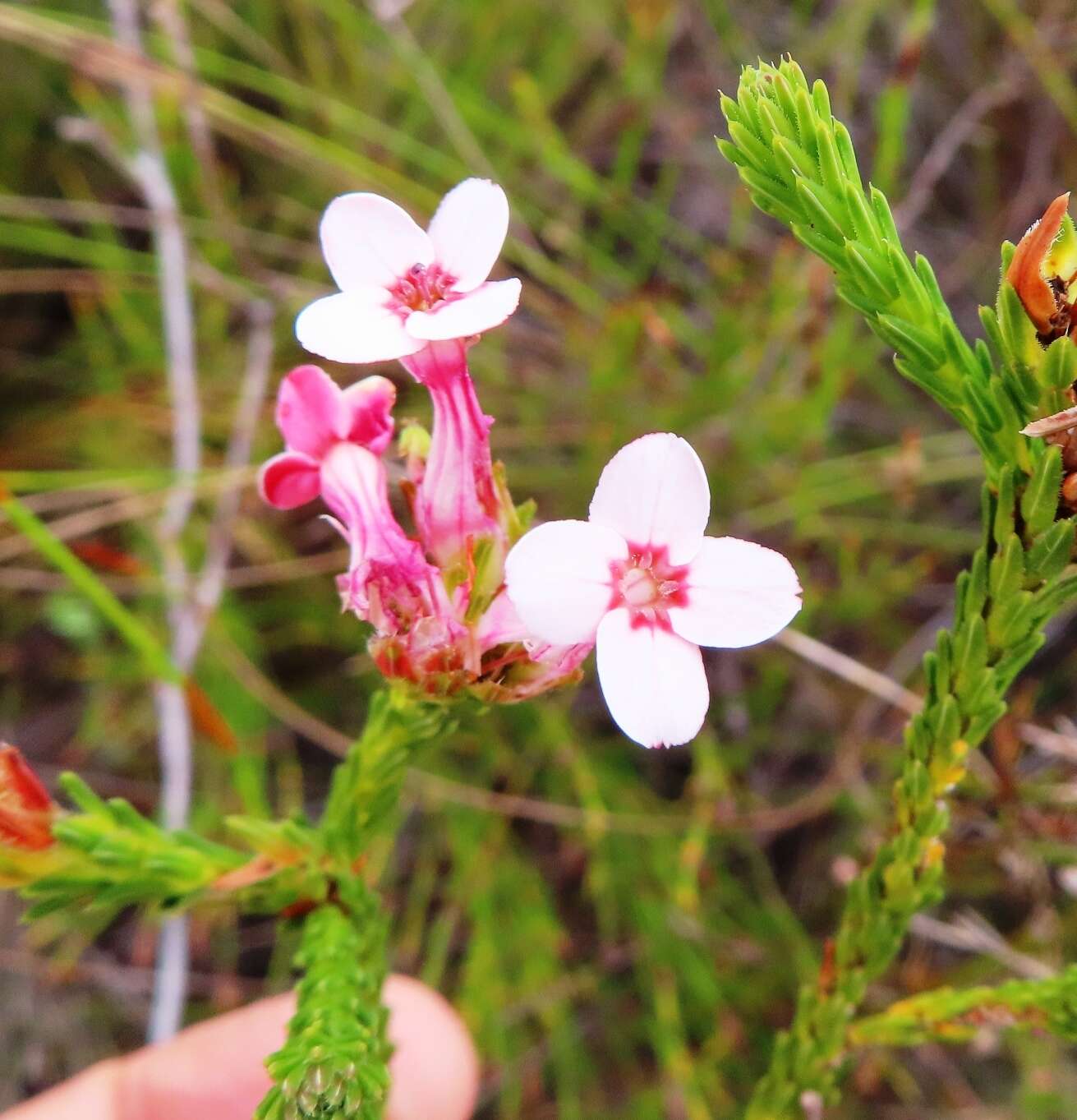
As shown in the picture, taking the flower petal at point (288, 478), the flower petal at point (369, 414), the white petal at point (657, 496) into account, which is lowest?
the white petal at point (657, 496)

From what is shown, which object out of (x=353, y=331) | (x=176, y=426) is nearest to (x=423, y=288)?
(x=353, y=331)

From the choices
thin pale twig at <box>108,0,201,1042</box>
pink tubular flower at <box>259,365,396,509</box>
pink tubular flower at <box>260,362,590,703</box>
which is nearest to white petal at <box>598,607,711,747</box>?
pink tubular flower at <box>260,362,590,703</box>

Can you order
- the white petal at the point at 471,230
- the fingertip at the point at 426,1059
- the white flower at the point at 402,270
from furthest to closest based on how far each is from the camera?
the fingertip at the point at 426,1059 < the white petal at the point at 471,230 < the white flower at the point at 402,270

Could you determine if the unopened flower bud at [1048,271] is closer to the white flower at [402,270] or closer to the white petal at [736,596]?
the white petal at [736,596]

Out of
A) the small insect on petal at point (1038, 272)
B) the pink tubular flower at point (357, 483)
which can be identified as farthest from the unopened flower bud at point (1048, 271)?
the pink tubular flower at point (357, 483)

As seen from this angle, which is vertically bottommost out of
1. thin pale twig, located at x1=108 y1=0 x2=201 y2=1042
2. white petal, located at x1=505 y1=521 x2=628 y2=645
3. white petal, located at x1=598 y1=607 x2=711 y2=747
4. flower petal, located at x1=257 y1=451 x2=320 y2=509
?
white petal, located at x1=598 y1=607 x2=711 y2=747

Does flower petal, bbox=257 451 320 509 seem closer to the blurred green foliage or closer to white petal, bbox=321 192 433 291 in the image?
white petal, bbox=321 192 433 291

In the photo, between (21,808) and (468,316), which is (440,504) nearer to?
(468,316)
